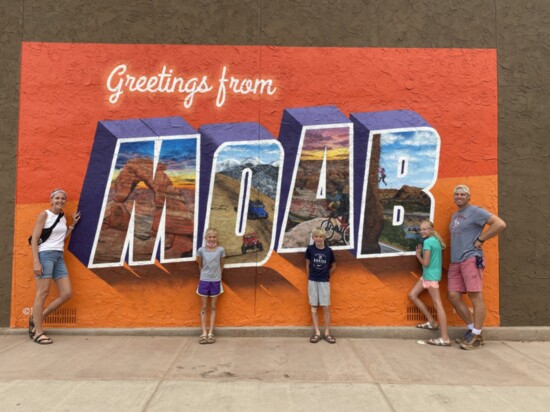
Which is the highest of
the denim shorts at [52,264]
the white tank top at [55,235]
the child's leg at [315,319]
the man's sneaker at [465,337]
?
the white tank top at [55,235]

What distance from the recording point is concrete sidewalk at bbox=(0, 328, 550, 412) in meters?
3.62

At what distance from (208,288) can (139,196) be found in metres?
1.67

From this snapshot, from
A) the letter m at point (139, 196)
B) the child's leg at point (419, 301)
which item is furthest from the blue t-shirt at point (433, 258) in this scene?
the letter m at point (139, 196)

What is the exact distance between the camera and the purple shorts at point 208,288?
212 inches

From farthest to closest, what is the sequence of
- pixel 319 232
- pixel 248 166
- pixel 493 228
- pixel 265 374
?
pixel 248 166, pixel 319 232, pixel 493 228, pixel 265 374

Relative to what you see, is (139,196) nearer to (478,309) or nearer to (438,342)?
(438,342)

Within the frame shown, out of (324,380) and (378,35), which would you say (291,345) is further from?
(378,35)

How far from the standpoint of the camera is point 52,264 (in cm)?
534

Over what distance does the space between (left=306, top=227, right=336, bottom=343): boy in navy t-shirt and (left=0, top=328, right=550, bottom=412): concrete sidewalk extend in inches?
12.7

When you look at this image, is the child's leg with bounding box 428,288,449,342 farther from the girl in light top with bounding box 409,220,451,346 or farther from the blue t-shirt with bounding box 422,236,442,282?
the blue t-shirt with bounding box 422,236,442,282

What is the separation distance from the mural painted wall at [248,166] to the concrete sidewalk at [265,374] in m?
0.55

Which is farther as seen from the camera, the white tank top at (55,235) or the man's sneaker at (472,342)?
the white tank top at (55,235)

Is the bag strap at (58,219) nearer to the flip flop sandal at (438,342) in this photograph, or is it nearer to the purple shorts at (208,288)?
the purple shorts at (208,288)

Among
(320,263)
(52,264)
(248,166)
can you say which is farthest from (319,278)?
(52,264)
